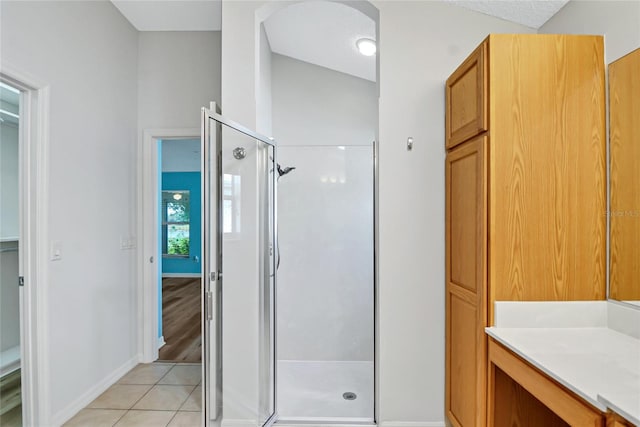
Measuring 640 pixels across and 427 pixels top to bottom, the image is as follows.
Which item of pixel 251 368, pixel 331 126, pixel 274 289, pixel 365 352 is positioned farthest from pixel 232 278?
pixel 331 126

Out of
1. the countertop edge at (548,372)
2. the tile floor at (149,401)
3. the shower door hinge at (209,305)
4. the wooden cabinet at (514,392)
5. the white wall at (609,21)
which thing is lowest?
the tile floor at (149,401)

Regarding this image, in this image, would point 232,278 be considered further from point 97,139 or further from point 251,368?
point 97,139

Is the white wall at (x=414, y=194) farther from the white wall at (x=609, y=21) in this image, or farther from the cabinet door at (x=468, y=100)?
the white wall at (x=609, y=21)

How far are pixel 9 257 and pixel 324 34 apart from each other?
3.17 meters

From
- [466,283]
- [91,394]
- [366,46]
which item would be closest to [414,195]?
[466,283]

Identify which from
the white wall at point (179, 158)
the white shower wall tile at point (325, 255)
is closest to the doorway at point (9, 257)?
the white shower wall tile at point (325, 255)

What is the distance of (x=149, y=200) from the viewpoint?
314cm

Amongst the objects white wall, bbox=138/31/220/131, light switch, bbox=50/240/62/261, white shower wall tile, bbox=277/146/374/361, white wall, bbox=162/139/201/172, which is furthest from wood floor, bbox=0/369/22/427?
white wall, bbox=162/139/201/172

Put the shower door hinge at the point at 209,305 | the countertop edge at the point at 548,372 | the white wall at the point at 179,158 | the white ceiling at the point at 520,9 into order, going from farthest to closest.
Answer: the white wall at the point at 179,158 < the white ceiling at the point at 520,9 < the shower door hinge at the point at 209,305 < the countertop edge at the point at 548,372

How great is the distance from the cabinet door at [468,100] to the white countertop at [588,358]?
911 mm

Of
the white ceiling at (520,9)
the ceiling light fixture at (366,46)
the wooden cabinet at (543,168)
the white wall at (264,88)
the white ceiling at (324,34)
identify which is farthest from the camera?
the ceiling light fixture at (366,46)

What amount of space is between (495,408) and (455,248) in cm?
80

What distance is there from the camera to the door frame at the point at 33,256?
2.02m

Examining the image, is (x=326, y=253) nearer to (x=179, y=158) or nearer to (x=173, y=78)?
(x=173, y=78)
